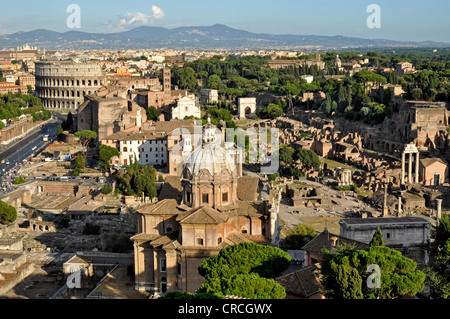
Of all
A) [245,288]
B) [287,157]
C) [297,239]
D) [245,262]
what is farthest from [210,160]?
[287,157]

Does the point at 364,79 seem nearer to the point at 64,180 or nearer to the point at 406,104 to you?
the point at 406,104

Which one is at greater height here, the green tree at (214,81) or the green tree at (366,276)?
the green tree at (214,81)

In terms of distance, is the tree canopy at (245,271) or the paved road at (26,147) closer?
the tree canopy at (245,271)

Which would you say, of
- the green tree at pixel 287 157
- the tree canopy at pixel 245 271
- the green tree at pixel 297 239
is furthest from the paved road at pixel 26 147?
the tree canopy at pixel 245 271

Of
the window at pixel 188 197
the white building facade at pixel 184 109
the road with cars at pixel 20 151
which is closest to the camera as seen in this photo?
the window at pixel 188 197

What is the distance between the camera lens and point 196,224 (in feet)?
74.1

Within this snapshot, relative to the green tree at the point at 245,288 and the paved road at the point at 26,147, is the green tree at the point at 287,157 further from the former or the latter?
the green tree at the point at 245,288

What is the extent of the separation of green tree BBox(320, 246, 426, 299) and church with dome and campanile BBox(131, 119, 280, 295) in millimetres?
5032

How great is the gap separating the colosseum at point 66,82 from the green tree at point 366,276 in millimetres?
64569

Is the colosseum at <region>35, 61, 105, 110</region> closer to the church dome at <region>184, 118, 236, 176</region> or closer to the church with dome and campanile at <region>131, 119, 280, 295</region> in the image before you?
the church dome at <region>184, 118, 236, 176</region>

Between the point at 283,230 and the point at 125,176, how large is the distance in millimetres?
12741

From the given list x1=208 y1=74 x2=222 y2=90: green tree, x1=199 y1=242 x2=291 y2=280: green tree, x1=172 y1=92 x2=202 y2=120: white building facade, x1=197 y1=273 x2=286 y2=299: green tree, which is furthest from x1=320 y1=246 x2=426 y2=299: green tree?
x1=208 y1=74 x2=222 y2=90: green tree

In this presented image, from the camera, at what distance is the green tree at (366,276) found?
17719mm

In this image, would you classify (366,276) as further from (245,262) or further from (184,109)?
(184,109)
